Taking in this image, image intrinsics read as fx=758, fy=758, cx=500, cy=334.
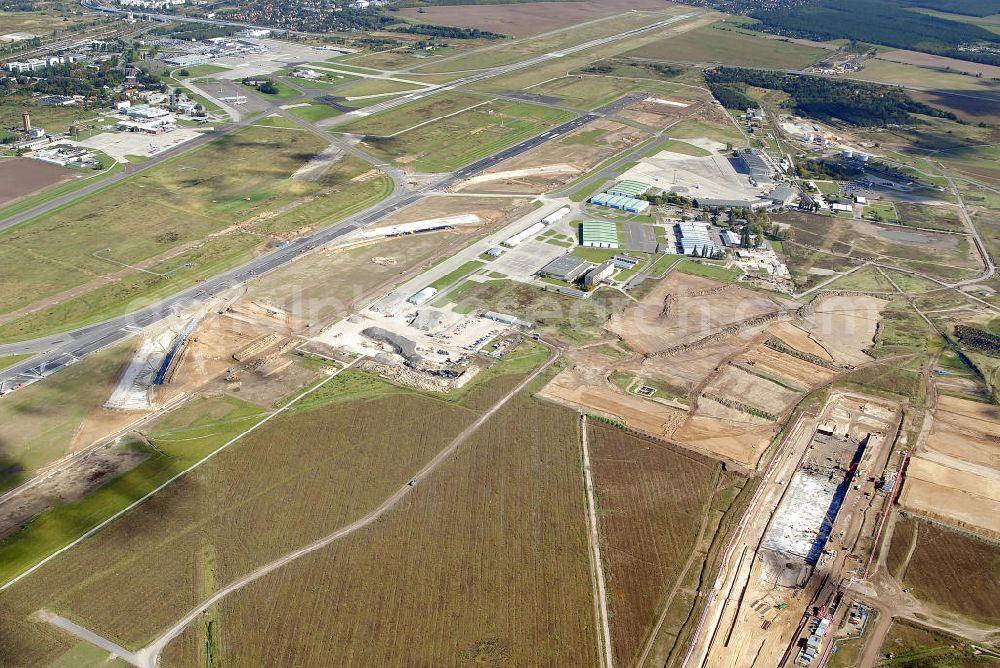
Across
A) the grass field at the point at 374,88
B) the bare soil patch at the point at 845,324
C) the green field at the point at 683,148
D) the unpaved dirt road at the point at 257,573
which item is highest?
the grass field at the point at 374,88

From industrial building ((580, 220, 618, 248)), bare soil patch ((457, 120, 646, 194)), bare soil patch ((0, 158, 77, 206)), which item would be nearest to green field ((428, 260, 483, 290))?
industrial building ((580, 220, 618, 248))

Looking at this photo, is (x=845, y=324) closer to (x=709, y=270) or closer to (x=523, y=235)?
(x=709, y=270)

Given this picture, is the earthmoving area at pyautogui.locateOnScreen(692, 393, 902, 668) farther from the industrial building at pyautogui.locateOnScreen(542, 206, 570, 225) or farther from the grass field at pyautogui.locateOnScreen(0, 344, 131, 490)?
the grass field at pyautogui.locateOnScreen(0, 344, 131, 490)

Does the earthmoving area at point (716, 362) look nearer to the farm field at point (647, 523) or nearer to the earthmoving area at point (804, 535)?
the farm field at point (647, 523)

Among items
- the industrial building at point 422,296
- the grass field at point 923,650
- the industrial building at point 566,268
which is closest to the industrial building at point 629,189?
the industrial building at point 566,268

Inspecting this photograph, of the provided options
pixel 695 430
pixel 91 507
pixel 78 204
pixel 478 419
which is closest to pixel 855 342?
pixel 695 430

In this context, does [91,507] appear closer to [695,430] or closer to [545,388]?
[545,388]
